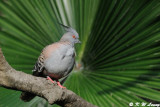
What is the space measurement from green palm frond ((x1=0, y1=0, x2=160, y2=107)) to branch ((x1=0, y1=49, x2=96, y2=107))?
2.88 feet

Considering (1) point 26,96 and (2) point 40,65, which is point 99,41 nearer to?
(2) point 40,65

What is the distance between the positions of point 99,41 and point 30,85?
4.58 ft

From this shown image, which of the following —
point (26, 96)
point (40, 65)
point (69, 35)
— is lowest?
point (26, 96)

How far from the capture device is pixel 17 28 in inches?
114

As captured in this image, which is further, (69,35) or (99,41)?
(99,41)

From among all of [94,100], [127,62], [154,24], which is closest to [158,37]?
[154,24]

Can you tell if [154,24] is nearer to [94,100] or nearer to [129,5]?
[129,5]

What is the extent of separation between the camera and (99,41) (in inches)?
121

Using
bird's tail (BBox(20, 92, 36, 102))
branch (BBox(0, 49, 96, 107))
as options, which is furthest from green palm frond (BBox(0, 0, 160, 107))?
branch (BBox(0, 49, 96, 107))

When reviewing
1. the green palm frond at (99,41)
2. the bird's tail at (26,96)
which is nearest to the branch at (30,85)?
the bird's tail at (26,96)

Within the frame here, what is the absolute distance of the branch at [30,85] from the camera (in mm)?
1763

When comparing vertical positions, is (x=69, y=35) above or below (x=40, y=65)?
above

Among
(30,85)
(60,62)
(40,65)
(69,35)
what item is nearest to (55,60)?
(60,62)

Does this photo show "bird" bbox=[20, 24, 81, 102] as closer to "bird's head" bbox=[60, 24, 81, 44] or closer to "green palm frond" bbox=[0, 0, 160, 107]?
"bird's head" bbox=[60, 24, 81, 44]
